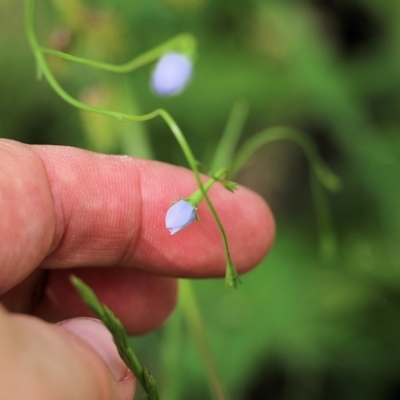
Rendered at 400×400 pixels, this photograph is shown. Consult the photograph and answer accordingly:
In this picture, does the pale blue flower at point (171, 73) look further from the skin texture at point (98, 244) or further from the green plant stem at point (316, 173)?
the green plant stem at point (316, 173)

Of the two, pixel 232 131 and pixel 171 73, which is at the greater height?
pixel 171 73

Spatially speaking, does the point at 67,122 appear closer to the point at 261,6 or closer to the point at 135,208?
the point at 261,6

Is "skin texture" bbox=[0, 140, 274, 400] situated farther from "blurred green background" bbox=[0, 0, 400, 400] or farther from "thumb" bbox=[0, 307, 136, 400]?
"blurred green background" bbox=[0, 0, 400, 400]

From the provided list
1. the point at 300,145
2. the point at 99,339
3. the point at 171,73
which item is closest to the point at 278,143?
the point at 300,145

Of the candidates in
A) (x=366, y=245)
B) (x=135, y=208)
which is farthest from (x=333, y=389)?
(x=135, y=208)

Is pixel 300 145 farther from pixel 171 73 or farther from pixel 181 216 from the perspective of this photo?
pixel 181 216

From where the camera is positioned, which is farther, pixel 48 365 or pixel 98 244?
pixel 98 244
